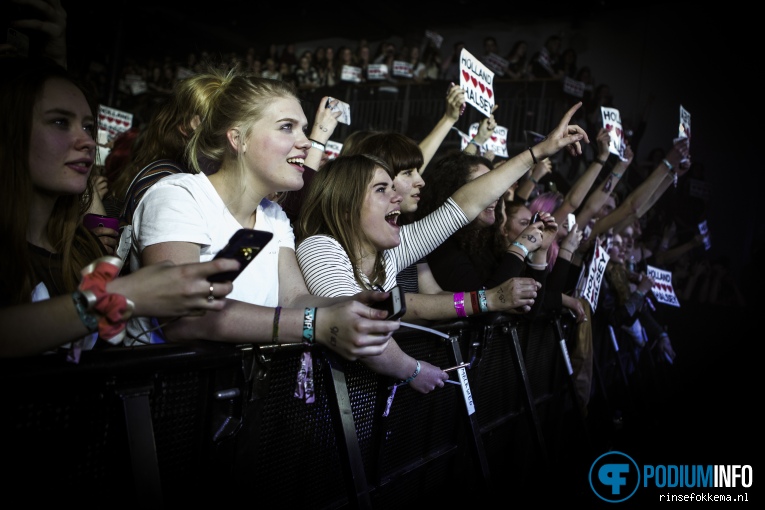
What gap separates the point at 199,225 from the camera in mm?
1544

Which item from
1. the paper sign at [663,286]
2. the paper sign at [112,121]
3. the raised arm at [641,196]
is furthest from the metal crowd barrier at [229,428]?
the paper sign at [112,121]

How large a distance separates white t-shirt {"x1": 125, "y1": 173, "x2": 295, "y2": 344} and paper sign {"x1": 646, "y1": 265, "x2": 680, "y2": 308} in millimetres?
4344

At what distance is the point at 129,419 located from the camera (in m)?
1.10

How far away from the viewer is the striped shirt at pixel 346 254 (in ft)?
6.45

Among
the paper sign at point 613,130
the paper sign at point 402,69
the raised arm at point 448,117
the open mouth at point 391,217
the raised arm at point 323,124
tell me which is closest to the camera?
the open mouth at point 391,217

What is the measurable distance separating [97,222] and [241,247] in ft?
2.90

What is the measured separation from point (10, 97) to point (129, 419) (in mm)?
750

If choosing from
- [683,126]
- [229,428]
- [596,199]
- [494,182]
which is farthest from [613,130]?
[229,428]

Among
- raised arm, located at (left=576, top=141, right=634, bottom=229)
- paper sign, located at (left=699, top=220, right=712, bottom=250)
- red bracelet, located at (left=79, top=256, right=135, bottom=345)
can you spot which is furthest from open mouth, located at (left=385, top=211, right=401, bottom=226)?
paper sign, located at (left=699, top=220, right=712, bottom=250)

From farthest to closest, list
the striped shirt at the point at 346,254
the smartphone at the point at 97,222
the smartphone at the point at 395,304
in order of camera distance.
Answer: the striped shirt at the point at 346,254 → the smartphone at the point at 97,222 → the smartphone at the point at 395,304

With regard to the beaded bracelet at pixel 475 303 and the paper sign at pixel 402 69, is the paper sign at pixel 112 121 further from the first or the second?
the paper sign at pixel 402 69

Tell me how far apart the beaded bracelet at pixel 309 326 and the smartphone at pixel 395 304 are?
0.60 feet


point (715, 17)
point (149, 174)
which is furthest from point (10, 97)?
point (715, 17)

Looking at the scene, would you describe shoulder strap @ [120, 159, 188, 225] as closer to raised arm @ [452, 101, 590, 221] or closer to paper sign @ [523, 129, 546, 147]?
raised arm @ [452, 101, 590, 221]
